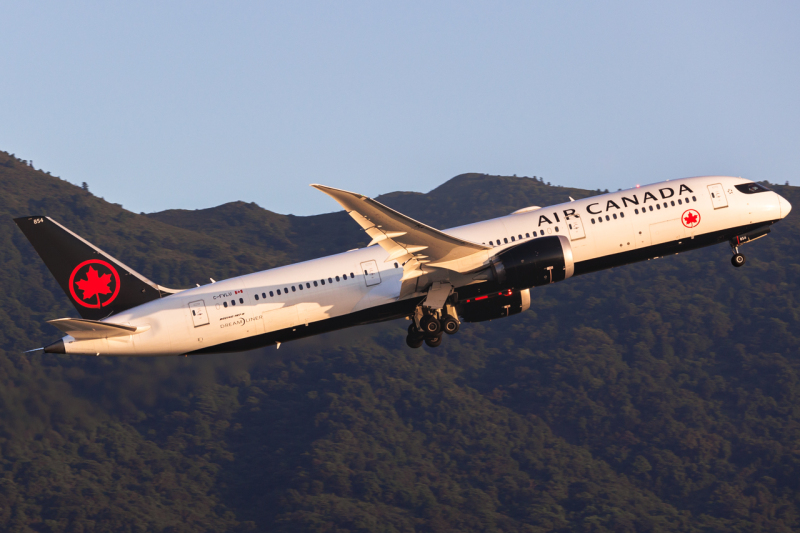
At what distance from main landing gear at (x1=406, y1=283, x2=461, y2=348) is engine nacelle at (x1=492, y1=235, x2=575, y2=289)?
11.4ft

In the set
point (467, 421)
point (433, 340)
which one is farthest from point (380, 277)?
point (467, 421)

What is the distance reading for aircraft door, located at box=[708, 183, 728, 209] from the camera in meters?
→ 44.4

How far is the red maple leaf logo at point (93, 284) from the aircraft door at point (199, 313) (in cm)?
469

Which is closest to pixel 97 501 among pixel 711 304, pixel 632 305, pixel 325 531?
pixel 325 531

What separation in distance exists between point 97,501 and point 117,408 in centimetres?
5700

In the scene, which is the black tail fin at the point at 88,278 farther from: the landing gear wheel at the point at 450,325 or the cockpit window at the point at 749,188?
the cockpit window at the point at 749,188

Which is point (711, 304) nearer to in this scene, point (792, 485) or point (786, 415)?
point (786, 415)

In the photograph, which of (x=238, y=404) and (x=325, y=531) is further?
(x=238, y=404)

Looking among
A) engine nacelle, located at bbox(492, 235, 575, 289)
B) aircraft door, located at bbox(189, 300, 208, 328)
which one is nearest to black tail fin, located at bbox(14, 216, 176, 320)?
aircraft door, located at bbox(189, 300, 208, 328)

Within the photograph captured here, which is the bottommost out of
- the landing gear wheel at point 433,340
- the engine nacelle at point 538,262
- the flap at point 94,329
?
the landing gear wheel at point 433,340

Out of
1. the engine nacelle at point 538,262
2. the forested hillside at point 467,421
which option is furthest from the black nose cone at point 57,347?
the forested hillside at point 467,421

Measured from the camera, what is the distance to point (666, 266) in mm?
185250

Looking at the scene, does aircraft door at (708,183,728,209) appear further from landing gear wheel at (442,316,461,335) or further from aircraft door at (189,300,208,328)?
aircraft door at (189,300,208,328)

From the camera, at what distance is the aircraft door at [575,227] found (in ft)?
139
